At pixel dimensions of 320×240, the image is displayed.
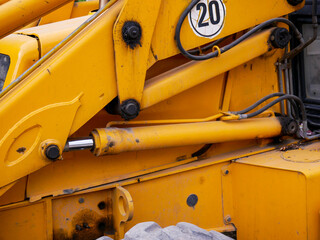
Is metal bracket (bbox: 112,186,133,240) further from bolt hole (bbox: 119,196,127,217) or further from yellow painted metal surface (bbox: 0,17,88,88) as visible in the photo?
yellow painted metal surface (bbox: 0,17,88,88)

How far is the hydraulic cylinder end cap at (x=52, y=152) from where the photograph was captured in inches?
77.8

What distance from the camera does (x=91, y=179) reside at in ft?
7.50

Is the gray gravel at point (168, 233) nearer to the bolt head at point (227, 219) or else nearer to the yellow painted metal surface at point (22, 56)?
the bolt head at point (227, 219)

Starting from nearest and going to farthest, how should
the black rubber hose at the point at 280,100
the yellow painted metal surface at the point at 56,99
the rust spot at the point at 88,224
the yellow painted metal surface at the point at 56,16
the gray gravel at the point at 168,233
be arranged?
the gray gravel at the point at 168,233
the yellow painted metal surface at the point at 56,99
the rust spot at the point at 88,224
the black rubber hose at the point at 280,100
the yellow painted metal surface at the point at 56,16

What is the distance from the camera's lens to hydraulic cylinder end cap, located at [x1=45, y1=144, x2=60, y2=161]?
6.48 ft

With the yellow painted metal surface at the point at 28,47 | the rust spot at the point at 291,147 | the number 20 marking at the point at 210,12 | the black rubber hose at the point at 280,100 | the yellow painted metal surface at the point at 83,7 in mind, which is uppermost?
the yellow painted metal surface at the point at 83,7

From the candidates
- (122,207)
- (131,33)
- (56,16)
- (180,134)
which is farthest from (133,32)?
(56,16)

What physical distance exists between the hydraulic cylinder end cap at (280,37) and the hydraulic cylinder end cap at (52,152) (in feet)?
3.99

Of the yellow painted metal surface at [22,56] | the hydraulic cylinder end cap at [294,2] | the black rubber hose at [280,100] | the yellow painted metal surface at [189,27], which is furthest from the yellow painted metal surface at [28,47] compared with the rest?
the hydraulic cylinder end cap at [294,2]

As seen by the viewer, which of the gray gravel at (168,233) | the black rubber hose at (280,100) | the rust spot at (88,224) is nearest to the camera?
the gray gravel at (168,233)

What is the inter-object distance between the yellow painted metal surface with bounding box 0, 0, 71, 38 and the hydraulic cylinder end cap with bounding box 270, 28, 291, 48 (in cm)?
107

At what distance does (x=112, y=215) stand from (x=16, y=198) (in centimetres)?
45

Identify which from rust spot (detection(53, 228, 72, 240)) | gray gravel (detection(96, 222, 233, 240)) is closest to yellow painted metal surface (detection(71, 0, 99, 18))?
rust spot (detection(53, 228, 72, 240))

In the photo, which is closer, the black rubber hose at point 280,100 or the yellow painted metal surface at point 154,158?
the yellow painted metal surface at point 154,158
